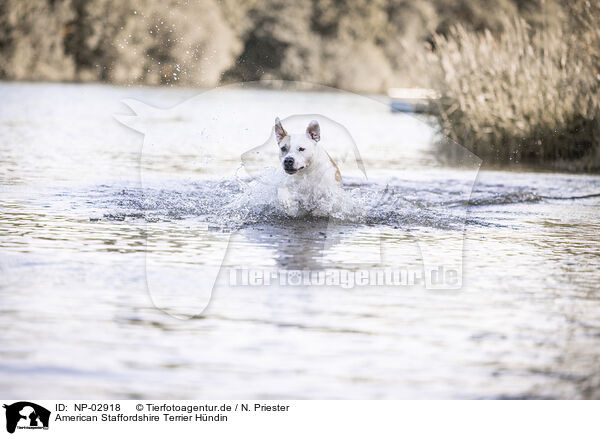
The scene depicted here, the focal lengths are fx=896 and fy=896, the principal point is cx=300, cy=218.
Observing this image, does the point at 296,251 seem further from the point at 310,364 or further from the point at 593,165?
the point at 593,165

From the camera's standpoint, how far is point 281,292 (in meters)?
5.52

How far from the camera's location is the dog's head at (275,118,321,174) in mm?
7840

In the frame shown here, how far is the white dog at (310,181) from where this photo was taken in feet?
26.7

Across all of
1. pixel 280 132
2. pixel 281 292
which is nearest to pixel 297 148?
pixel 280 132

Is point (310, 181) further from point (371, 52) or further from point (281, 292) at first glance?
point (371, 52)

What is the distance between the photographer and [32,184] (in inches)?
393

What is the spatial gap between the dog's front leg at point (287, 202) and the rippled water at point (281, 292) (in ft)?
0.43

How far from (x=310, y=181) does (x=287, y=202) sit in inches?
11.5

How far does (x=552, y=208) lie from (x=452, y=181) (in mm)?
2540
